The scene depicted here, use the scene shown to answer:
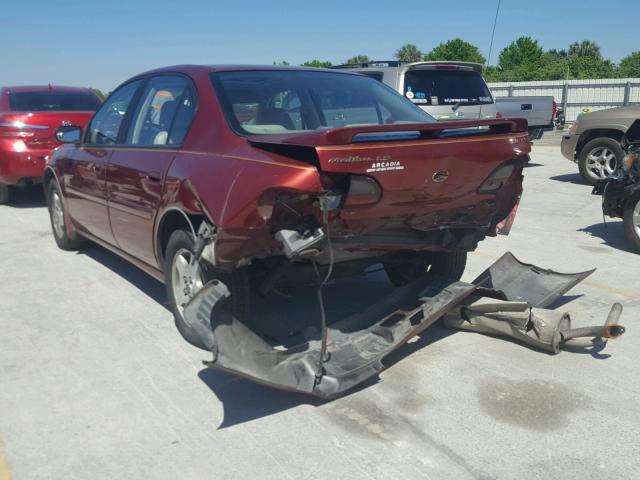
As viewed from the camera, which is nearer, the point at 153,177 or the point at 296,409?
the point at 296,409

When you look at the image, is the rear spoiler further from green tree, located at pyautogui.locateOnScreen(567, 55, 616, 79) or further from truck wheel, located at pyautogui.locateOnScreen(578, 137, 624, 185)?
green tree, located at pyautogui.locateOnScreen(567, 55, 616, 79)

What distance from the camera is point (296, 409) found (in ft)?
11.7

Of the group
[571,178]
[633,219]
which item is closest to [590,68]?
[571,178]

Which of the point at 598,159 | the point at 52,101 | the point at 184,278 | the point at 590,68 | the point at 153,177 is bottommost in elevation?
the point at 184,278

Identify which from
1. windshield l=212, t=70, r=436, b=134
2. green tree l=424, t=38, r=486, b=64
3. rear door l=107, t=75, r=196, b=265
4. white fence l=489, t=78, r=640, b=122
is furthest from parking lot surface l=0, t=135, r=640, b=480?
green tree l=424, t=38, r=486, b=64

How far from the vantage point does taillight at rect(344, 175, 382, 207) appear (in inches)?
134

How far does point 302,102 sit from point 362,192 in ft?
4.03

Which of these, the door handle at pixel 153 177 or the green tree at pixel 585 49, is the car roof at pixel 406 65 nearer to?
the door handle at pixel 153 177

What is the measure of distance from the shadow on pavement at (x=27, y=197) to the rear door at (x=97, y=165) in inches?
176

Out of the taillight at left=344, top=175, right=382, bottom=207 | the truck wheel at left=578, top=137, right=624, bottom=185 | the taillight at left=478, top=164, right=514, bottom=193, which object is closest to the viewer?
the taillight at left=344, top=175, right=382, bottom=207

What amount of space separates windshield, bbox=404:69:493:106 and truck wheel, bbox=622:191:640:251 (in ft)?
13.6

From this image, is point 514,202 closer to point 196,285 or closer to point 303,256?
point 303,256

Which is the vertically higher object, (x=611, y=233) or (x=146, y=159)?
(x=146, y=159)

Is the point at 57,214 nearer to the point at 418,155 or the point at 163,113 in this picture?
the point at 163,113
